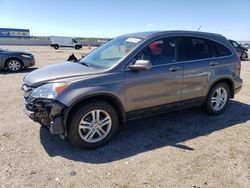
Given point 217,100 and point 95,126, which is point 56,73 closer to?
point 95,126

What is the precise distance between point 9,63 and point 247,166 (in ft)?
36.1

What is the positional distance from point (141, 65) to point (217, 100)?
257 centimetres

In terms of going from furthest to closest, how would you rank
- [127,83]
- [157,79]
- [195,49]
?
[195,49]
[157,79]
[127,83]

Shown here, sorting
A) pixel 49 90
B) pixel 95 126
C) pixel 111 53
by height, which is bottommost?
pixel 95 126

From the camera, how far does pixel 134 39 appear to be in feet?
15.7

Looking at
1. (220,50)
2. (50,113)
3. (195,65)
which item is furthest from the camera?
(220,50)

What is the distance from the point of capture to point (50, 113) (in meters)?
3.80

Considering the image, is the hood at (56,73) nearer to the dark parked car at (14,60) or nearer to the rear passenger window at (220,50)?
the rear passenger window at (220,50)

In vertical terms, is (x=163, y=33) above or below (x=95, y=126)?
above

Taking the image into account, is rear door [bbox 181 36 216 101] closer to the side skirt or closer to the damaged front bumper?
the side skirt

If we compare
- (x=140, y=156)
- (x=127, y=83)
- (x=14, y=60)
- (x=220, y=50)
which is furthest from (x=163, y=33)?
(x=14, y=60)

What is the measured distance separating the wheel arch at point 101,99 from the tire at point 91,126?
67 millimetres

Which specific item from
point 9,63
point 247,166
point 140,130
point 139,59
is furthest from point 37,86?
point 9,63

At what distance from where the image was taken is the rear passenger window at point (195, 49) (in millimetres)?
5070
